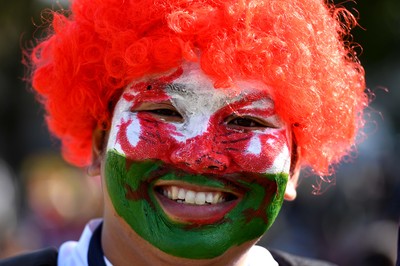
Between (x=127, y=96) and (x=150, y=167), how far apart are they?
298 mm

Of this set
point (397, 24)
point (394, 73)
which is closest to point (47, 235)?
point (397, 24)

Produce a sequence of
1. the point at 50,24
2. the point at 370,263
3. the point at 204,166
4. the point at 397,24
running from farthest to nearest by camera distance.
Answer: the point at 397,24 < the point at 370,263 < the point at 50,24 < the point at 204,166

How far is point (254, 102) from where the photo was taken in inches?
99.0

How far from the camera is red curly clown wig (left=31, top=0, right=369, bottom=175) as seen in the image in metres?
2.46

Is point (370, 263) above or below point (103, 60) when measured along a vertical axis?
below

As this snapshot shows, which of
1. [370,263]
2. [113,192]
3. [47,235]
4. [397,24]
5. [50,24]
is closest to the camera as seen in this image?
[113,192]

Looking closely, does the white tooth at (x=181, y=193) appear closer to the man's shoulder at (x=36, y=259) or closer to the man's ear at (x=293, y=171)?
the man's ear at (x=293, y=171)

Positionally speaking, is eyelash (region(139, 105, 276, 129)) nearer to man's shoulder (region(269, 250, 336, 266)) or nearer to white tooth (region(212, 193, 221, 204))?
white tooth (region(212, 193, 221, 204))

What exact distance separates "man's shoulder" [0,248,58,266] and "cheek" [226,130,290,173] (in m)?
0.89

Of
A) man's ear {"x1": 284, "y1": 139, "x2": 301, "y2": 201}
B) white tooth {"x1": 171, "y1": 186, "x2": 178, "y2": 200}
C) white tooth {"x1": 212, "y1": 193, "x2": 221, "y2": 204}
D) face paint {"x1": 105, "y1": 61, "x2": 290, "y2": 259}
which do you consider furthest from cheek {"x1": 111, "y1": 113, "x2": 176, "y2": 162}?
man's ear {"x1": 284, "y1": 139, "x2": 301, "y2": 201}

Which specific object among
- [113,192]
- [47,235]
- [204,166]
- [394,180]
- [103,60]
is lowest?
[47,235]

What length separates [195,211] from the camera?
2473 millimetres

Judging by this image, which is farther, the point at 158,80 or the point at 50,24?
the point at 50,24

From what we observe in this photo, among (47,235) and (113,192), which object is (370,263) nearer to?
(47,235)
